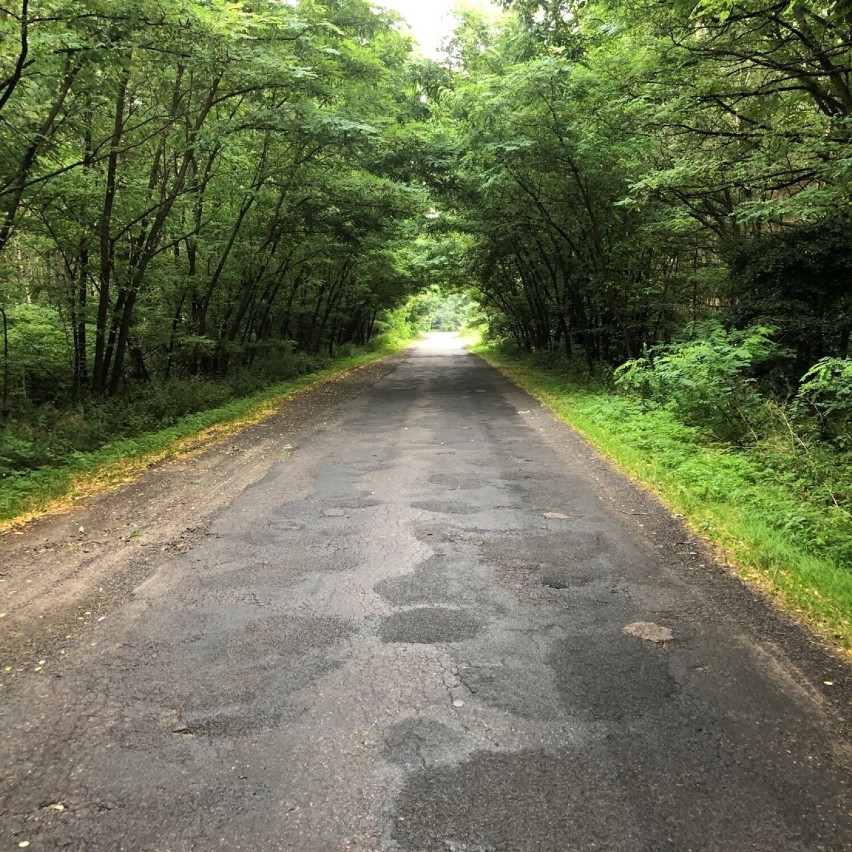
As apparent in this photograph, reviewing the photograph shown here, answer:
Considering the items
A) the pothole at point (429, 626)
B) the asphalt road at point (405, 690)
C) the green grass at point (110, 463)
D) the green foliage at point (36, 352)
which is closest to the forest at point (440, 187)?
the green foliage at point (36, 352)

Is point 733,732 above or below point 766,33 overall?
below

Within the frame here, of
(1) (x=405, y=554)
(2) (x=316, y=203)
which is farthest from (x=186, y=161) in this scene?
(1) (x=405, y=554)

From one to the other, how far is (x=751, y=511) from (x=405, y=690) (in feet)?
12.8

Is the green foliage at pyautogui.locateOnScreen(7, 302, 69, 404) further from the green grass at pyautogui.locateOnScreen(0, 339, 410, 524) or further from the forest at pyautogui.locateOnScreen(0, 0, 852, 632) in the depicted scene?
the green grass at pyautogui.locateOnScreen(0, 339, 410, 524)

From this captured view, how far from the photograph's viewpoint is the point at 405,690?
114 inches

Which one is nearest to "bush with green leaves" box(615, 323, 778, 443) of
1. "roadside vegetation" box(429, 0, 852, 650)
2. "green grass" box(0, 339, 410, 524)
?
"roadside vegetation" box(429, 0, 852, 650)

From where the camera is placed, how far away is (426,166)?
13883 millimetres

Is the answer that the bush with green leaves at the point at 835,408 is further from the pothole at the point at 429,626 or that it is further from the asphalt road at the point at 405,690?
the pothole at the point at 429,626

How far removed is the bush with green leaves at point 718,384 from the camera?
26.1 feet

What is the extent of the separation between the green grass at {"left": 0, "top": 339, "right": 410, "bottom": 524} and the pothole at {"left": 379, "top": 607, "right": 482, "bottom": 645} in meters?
4.08

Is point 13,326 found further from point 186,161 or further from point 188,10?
point 188,10

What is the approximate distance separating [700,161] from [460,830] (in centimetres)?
958

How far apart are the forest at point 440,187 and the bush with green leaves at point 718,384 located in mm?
58

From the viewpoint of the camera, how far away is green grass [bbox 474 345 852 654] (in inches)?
151
